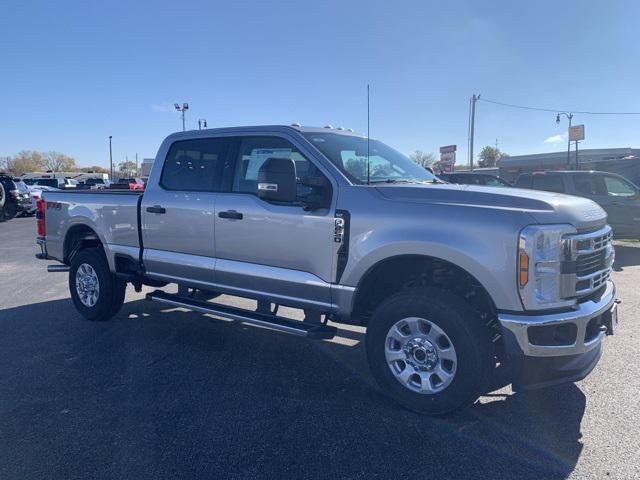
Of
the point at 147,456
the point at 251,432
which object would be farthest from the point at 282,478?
the point at 147,456

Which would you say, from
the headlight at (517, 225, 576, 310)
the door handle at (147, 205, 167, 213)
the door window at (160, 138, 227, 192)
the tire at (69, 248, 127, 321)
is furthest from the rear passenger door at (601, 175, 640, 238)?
the tire at (69, 248, 127, 321)

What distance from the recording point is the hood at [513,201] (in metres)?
3.32

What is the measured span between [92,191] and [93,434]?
353 centimetres

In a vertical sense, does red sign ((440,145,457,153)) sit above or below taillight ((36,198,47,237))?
above

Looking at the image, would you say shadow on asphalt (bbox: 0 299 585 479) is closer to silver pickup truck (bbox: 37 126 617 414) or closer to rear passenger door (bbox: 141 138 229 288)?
silver pickup truck (bbox: 37 126 617 414)

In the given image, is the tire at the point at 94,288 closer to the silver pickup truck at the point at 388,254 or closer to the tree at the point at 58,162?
the silver pickup truck at the point at 388,254

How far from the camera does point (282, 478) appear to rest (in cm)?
290

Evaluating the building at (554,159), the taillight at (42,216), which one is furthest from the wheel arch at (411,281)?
the building at (554,159)

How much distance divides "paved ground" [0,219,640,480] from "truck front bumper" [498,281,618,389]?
16.3 inches

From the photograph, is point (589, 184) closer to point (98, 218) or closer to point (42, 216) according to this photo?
point (98, 218)

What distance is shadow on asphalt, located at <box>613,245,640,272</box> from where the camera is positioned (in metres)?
9.76

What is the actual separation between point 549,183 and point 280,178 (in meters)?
9.97

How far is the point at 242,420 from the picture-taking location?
3.60 metres

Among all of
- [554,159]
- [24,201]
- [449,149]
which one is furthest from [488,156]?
[24,201]
